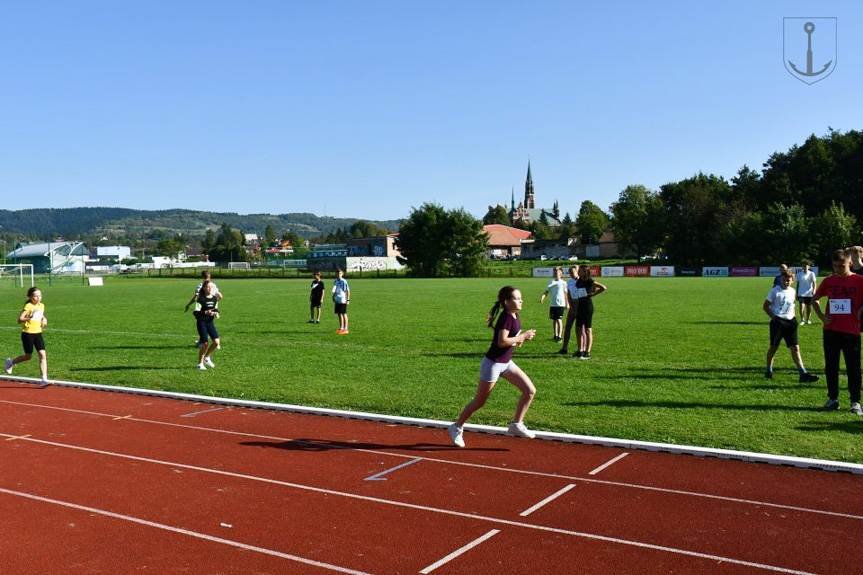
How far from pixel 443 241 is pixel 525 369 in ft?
228

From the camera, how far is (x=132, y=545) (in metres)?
5.42

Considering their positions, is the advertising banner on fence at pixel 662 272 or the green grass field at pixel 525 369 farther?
the advertising banner on fence at pixel 662 272

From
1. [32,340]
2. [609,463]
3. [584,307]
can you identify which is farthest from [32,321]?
[609,463]

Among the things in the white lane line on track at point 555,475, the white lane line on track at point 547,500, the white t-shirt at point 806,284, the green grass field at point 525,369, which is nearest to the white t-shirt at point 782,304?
the green grass field at point 525,369

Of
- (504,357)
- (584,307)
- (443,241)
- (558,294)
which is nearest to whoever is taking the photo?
(504,357)

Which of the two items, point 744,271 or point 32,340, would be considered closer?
point 32,340

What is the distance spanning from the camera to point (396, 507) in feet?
20.3

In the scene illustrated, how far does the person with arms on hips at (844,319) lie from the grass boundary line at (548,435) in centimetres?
251

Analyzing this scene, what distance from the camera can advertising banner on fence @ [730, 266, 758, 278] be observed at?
70.4m

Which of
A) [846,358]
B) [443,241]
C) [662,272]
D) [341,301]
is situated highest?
[443,241]

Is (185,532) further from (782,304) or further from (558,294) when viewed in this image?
→ (558,294)

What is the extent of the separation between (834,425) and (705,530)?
13.6 ft

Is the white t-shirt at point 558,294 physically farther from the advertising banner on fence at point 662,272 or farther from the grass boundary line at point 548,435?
the advertising banner on fence at point 662,272

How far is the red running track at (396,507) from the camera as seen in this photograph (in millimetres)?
5098
